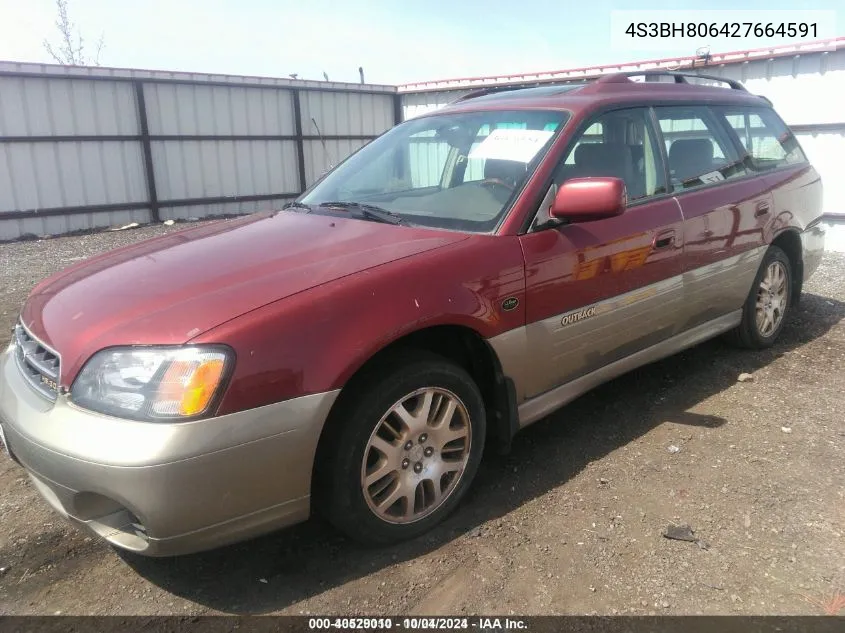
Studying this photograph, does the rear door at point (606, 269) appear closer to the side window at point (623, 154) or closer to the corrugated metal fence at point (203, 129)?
the side window at point (623, 154)

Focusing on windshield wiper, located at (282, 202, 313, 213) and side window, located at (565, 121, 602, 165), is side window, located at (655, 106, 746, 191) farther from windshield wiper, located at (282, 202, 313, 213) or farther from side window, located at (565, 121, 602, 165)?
windshield wiper, located at (282, 202, 313, 213)

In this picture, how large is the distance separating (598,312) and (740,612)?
54.5 inches

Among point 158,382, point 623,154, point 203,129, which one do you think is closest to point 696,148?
point 623,154

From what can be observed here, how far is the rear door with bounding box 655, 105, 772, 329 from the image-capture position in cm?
361

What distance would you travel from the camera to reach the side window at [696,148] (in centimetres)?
363

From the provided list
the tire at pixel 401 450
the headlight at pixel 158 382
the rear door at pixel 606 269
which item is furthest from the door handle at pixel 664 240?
the headlight at pixel 158 382

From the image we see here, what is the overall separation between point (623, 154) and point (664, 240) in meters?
0.50

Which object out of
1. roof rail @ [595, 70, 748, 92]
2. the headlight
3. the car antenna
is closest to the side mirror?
roof rail @ [595, 70, 748, 92]

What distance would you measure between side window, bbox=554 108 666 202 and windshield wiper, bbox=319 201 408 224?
32.3 inches

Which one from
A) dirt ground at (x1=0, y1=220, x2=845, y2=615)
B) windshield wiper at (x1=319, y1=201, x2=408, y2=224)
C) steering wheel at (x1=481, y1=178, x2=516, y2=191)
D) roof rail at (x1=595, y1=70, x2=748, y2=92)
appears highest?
roof rail at (x1=595, y1=70, x2=748, y2=92)

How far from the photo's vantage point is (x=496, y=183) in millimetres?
3006

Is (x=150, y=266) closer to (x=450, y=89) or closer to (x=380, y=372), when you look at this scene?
(x=380, y=372)

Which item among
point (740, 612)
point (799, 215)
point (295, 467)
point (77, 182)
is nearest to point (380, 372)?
point (295, 467)

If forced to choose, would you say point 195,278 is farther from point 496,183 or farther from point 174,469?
point 496,183
